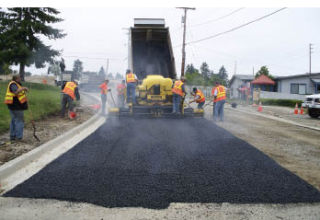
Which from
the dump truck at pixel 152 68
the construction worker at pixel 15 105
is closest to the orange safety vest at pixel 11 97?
the construction worker at pixel 15 105

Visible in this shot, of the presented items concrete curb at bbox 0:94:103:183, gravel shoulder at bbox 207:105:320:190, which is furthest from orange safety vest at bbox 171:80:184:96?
concrete curb at bbox 0:94:103:183

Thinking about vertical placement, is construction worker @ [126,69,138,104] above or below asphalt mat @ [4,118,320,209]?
above

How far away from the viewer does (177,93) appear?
9.65m

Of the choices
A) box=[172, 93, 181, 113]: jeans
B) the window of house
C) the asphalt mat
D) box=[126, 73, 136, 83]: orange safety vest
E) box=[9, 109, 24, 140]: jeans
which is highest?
the window of house

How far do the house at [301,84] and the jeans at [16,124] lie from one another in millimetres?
26515

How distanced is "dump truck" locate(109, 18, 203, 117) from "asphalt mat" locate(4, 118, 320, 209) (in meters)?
4.31

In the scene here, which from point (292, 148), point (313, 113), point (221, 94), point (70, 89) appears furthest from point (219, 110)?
point (70, 89)

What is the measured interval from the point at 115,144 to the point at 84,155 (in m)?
0.96

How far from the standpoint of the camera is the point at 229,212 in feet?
9.25

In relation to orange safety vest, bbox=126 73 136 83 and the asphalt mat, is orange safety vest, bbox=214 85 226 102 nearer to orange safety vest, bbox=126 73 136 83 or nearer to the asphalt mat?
orange safety vest, bbox=126 73 136 83

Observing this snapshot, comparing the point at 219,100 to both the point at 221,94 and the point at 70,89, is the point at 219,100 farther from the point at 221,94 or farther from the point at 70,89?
the point at 70,89

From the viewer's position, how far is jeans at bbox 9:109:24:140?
215 inches

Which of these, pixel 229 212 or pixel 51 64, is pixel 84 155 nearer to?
pixel 229 212

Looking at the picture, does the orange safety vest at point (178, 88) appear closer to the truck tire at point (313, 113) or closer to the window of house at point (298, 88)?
the truck tire at point (313, 113)
